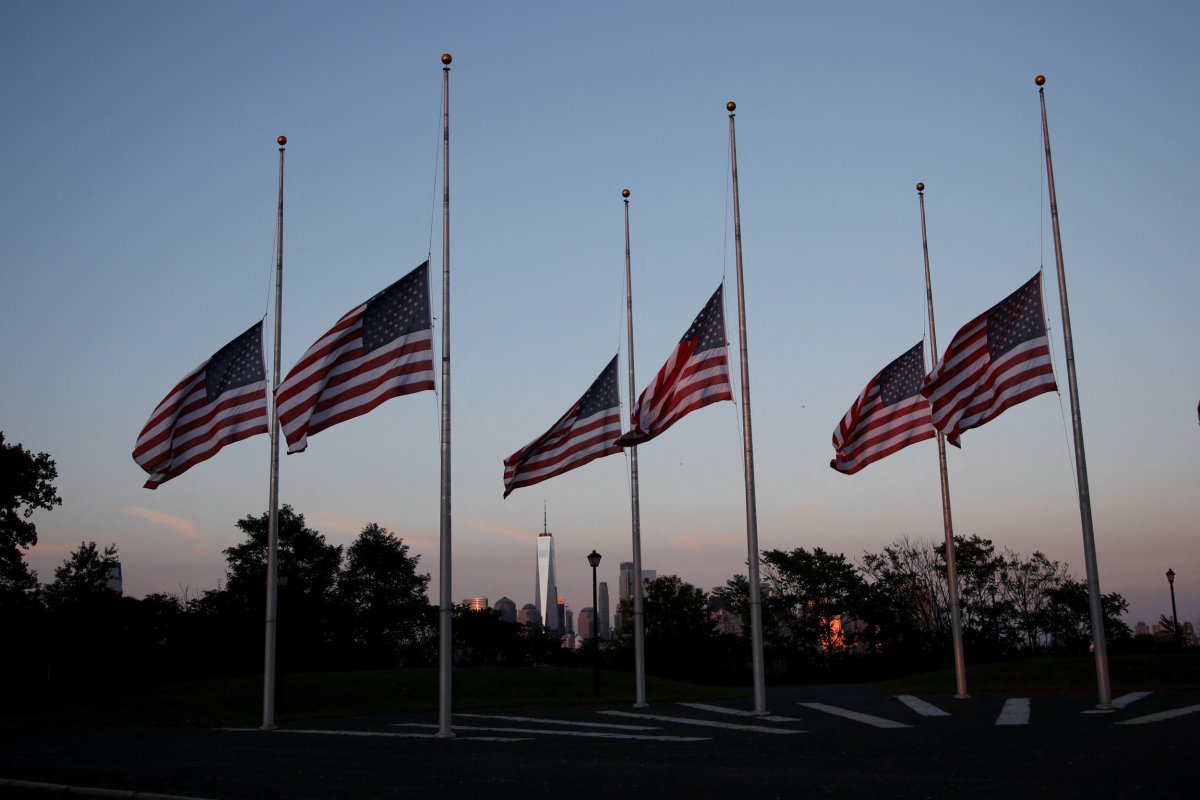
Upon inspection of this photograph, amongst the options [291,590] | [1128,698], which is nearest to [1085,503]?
[1128,698]

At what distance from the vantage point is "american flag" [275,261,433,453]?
795 inches

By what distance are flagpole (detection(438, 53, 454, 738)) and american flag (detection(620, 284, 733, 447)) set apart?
4.50 metres

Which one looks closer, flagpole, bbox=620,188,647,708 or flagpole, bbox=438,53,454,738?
flagpole, bbox=438,53,454,738

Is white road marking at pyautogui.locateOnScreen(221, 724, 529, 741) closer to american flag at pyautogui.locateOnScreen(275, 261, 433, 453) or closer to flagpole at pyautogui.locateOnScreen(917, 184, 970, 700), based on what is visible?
american flag at pyautogui.locateOnScreen(275, 261, 433, 453)

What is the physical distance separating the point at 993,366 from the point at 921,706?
7.83 m

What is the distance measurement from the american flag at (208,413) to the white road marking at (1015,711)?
1605cm

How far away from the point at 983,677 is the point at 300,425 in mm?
19171

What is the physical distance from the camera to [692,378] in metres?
22.6

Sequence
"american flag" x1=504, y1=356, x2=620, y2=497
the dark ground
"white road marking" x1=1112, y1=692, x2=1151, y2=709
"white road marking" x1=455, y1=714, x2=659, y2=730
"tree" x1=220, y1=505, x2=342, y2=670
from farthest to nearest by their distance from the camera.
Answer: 1. "tree" x1=220, y1=505, x2=342, y2=670
2. "american flag" x1=504, y1=356, x2=620, y2=497
3. "white road marking" x1=1112, y1=692, x2=1151, y2=709
4. "white road marking" x1=455, y1=714, x2=659, y2=730
5. the dark ground

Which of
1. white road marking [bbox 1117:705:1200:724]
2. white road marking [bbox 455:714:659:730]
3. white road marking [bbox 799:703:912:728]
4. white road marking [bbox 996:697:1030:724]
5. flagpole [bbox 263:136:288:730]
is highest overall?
flagpole [bbox 263:136:288:730]

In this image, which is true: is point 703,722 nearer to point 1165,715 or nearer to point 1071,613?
point 1165,715

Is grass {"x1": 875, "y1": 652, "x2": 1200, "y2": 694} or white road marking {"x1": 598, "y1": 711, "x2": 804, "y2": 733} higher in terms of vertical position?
grass {"x1": 875, "y1": 652, "x2": 1200, "y2": 694}

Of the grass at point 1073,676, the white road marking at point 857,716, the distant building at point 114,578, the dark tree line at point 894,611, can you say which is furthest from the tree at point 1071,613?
the distant building at point 114,578

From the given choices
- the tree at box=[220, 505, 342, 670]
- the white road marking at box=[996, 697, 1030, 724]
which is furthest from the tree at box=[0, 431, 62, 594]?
the white road marking at box=[996, 697, 1030, 724]
